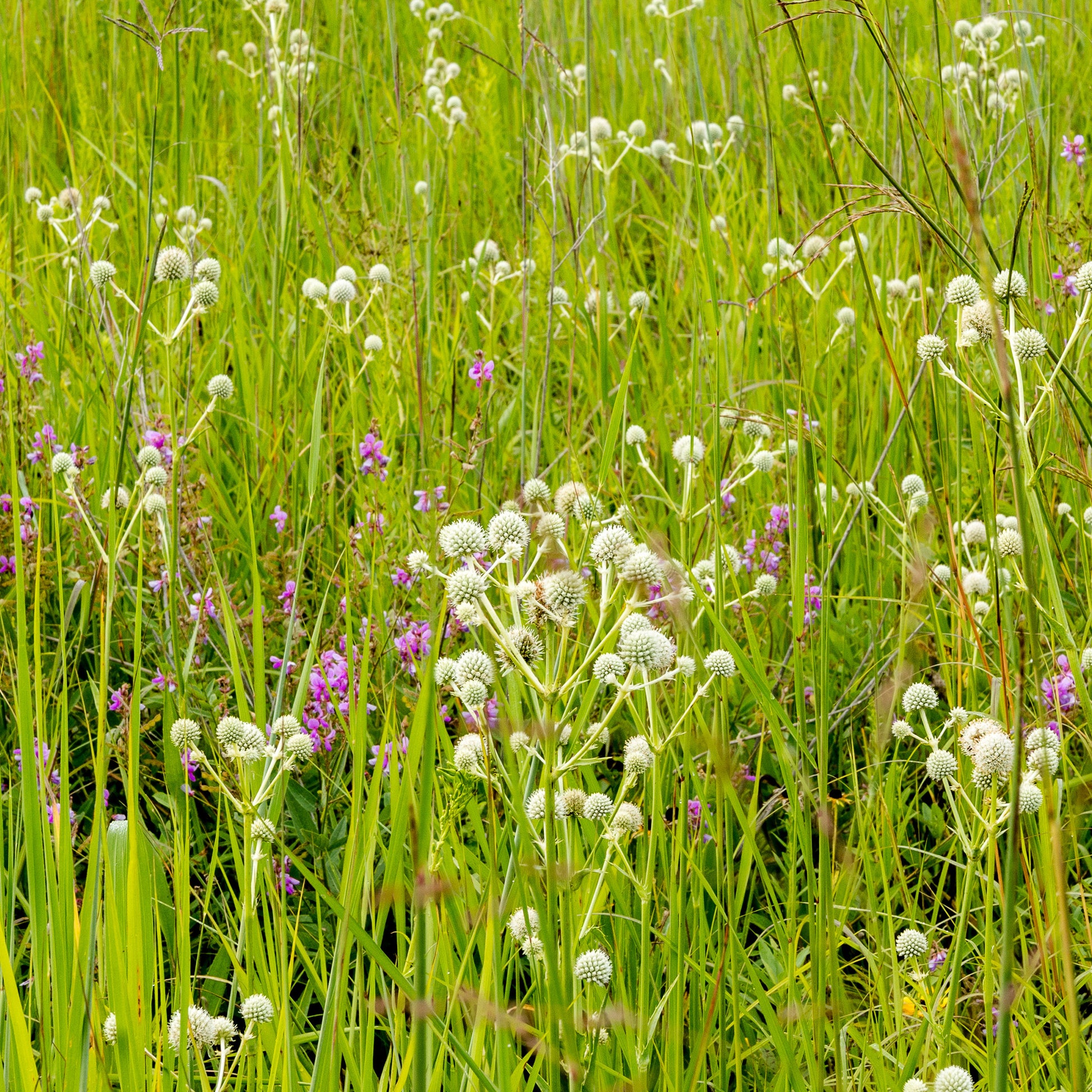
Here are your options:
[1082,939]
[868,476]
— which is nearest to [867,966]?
[1082,939]

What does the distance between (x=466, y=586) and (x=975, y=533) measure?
1354 millimetres

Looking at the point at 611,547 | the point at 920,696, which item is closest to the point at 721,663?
the point at 920,696

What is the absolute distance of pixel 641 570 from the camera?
3.80 feet

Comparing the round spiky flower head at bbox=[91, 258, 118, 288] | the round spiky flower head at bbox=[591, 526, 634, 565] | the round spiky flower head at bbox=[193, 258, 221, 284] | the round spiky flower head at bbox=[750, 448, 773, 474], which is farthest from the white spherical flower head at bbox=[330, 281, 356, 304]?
the round spiky flower head at bbox=[591, 526, 634, 565]

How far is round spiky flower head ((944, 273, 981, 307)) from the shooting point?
5.77ft

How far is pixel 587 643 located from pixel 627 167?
3.30 metres

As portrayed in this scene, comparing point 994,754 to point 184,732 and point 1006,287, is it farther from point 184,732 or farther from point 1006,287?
point 184,732

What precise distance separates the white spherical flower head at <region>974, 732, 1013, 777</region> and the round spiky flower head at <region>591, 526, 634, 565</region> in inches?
18.5

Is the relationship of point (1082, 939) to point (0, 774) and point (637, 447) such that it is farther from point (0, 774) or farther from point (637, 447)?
point (0, 774)

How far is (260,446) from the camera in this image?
9.92 ft

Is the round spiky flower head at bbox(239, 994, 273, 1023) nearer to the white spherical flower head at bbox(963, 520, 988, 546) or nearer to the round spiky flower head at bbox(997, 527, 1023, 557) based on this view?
the round spiky flower head at bbox(997, 527, 1023, 557)

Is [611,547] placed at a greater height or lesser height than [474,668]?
greater

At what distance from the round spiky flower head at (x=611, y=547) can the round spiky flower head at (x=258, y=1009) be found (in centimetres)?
64

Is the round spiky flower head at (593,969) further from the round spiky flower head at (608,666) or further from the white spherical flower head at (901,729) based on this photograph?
the white spherical flower head at (901,729)
